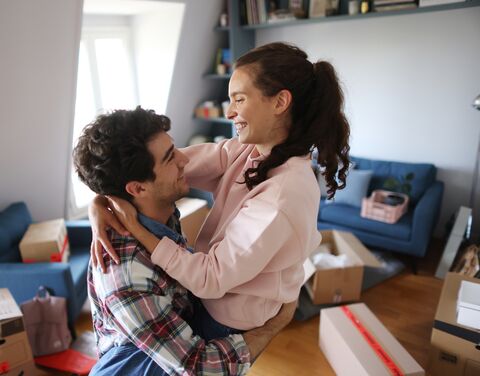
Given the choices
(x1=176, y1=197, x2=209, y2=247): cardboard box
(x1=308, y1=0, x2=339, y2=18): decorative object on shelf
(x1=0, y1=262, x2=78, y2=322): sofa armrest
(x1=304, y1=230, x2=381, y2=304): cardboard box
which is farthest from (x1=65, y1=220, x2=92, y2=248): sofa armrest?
(x1=308, y1=0, x2=339, y2=18): decorative object on shelf

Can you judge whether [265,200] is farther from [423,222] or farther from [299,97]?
[423,222]

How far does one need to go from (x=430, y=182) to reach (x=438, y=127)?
0.50 meters

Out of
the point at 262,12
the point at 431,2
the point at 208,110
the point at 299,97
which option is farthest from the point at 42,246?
the point at 431,2

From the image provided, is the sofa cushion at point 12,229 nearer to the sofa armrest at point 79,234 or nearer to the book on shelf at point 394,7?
the sofa armrest at point 79,234

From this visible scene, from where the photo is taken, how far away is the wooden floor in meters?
2.19

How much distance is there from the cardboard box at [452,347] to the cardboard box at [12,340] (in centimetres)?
210

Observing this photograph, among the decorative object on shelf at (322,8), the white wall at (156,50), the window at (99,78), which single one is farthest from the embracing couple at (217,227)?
the white wall at (156,50)

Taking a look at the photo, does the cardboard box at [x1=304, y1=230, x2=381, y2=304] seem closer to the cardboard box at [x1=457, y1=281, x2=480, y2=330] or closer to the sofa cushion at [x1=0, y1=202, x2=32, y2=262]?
the cardboard box at [x1=457, y1=281, x2=480, y2=330]

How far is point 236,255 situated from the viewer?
926 millimetres

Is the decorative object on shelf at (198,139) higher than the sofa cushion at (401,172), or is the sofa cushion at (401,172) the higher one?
the decorative object on shelf at (198,139)

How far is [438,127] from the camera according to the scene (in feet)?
10.9

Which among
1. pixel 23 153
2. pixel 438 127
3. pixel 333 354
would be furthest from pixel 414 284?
pixel 23 153

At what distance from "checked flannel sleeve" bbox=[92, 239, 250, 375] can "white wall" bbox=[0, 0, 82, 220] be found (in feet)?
5.98

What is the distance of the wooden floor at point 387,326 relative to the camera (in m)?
2.19
